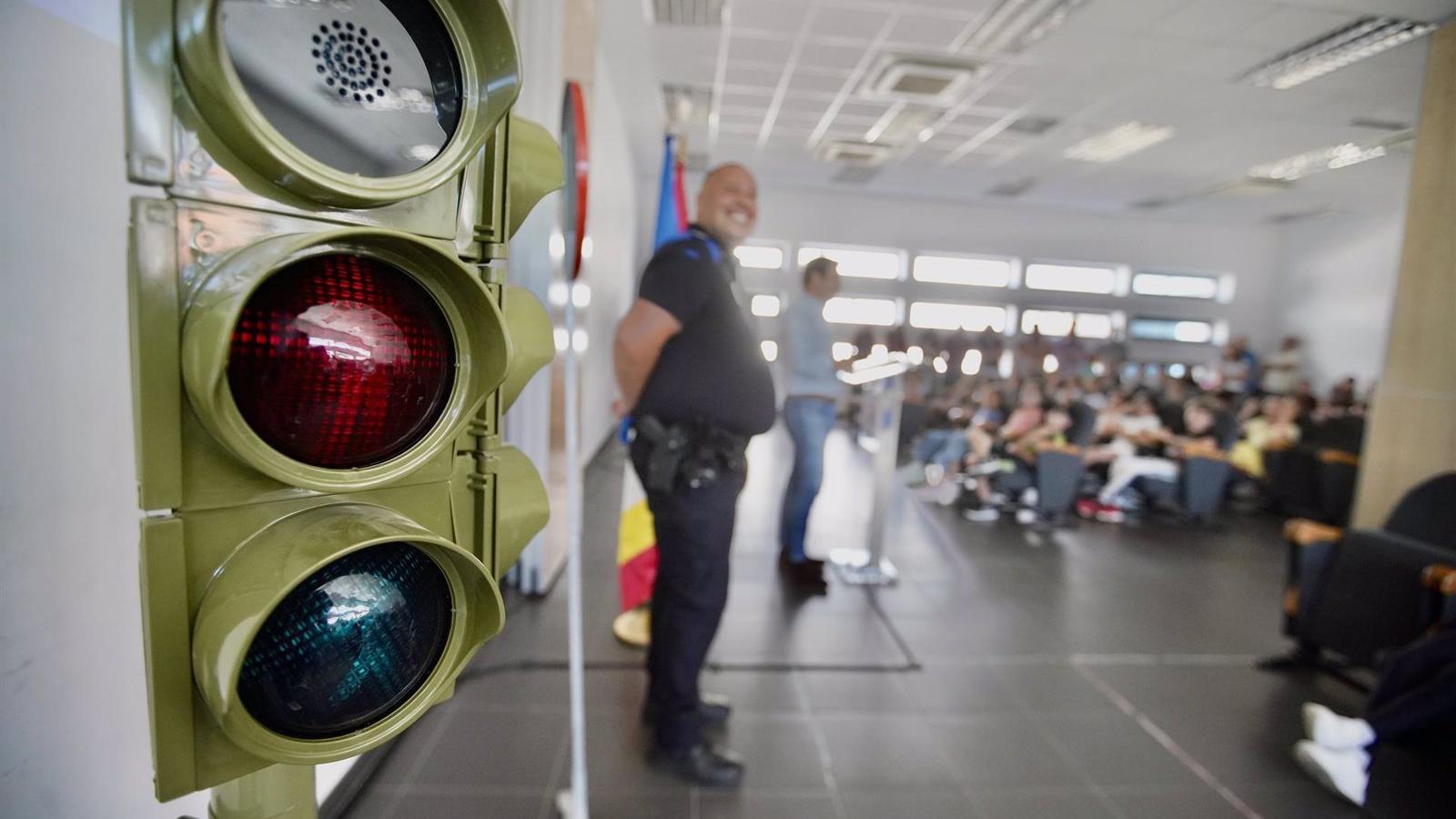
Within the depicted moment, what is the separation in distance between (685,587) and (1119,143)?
7118 millimetres

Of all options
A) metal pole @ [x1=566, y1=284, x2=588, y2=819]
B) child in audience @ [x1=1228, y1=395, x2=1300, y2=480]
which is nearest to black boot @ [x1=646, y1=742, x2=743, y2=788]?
metal pole @ [x1=566, y1=284, x2=588, y2=819]

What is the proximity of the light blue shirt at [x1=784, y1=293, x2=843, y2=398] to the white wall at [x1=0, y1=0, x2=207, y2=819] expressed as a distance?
2.60 metres

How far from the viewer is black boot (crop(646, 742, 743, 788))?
166 centimetres

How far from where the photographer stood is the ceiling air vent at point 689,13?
404 cm

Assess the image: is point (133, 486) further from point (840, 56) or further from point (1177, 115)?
point (1177, 115)

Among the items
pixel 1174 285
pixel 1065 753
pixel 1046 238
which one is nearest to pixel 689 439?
pixel 1065 753

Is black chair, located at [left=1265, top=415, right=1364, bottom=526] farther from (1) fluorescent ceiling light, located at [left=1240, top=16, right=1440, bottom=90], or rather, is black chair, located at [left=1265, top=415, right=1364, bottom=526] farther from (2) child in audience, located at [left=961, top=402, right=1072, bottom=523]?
(1) fluorescent ceiling light, located at [left=1240, top=16, right=1440, bottom=90]

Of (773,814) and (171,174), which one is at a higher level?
(171,174)

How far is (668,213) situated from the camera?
3.09 m

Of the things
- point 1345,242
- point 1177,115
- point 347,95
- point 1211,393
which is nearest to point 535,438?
point 347,95

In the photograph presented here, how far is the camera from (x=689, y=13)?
4.18m

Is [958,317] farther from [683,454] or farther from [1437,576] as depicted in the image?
[683,454]

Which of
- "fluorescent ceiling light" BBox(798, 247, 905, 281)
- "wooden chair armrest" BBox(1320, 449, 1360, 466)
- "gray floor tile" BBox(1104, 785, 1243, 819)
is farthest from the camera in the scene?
"fluorescent ceiling light" BBox(798, 247, 905, 281)

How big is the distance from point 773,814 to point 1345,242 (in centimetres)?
1246
